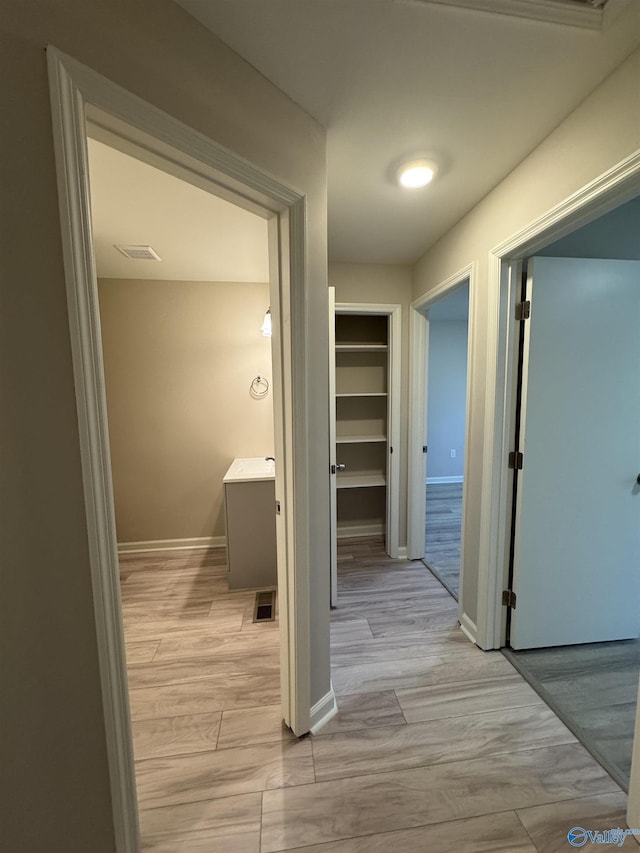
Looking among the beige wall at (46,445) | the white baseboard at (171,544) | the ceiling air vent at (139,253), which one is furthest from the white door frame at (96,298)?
the white baseboard at (171,544)

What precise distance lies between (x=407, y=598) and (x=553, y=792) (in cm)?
120

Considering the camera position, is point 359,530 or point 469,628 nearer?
point 469,628

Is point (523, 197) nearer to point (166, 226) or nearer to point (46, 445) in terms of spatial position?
point (166, 226)

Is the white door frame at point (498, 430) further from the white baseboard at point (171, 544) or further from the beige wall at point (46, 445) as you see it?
the white baseboard at point (171, 544)

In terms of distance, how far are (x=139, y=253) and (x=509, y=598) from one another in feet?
10.8

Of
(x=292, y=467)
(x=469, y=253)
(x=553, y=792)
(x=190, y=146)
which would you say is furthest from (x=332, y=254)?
(x=553, y=792)

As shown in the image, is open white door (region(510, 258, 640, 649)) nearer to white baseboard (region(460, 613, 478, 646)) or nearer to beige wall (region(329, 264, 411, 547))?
white baseboard (region(460, 613, 478, 646))

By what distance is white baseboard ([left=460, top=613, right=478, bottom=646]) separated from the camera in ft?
6.35

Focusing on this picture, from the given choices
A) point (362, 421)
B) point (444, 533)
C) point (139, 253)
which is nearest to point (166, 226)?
point (139, 253)

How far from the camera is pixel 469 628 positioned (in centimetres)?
200

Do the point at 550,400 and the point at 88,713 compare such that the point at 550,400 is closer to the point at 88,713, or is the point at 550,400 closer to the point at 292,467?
the point at 292,467

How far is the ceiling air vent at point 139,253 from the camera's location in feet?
7.53

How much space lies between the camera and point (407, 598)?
2.38m

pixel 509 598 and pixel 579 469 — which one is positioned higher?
pixel 579 469
